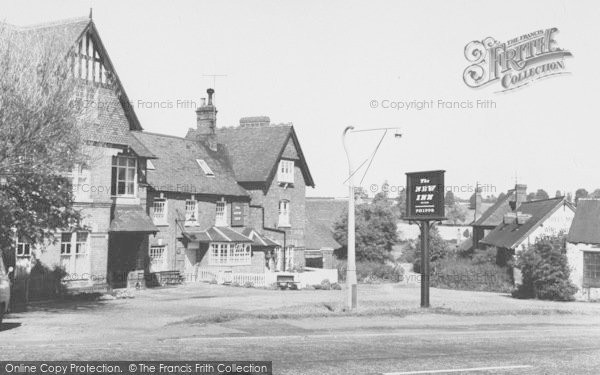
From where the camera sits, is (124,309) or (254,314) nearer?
(254,314)

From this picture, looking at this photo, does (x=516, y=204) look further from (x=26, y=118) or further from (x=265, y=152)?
(x=26, y=118)

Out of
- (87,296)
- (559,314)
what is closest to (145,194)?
(87,296)

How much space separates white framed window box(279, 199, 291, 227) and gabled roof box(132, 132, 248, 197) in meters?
4.00

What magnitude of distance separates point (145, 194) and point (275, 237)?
14.7 m

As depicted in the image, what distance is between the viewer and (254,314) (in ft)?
63.4

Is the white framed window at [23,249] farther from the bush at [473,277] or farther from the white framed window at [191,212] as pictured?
the bush at [473,277]

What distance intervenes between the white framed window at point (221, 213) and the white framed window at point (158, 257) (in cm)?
526

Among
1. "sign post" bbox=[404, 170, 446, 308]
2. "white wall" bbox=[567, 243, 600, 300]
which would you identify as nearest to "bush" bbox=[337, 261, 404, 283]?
"white wall" bbox=[567, 243, 600, 300]

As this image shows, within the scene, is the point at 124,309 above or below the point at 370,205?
Result: below

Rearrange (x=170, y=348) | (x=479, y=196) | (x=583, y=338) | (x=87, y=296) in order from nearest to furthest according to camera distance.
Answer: (x=170, y=348) < (x=583, y=338) < (x=87, y=296) < (x=479, y=196)

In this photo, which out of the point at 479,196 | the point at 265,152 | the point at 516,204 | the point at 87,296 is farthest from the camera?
the point at 479,196

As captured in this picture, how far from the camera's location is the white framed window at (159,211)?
38.4 meters

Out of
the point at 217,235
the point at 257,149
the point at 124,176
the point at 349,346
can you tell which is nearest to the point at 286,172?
the point at 257,149

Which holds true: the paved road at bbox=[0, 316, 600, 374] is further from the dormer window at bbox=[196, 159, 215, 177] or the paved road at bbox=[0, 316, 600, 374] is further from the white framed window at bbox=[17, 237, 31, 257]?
the dormer window at bbox=[196, 159, 215, 177]
